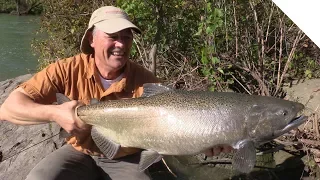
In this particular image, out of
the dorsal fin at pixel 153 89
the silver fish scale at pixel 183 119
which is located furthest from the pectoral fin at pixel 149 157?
the dorsal fin at pixel 153 89

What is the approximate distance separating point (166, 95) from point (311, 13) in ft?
4.40

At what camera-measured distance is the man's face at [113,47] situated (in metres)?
3.63

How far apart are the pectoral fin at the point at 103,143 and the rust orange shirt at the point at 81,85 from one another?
0.64 ft

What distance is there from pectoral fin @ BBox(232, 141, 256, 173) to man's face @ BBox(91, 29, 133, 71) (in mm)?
1274

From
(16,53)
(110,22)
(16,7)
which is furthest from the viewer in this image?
(16,7)

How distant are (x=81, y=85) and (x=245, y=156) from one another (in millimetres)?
1572

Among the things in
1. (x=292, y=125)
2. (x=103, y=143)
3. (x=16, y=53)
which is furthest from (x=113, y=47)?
(x=16, y=53)

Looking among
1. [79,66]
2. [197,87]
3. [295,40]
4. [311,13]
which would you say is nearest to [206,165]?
[197,87]

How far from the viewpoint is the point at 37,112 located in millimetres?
3488

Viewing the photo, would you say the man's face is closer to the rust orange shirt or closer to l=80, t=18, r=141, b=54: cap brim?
l=80, t=18, r=141, b=54: cap brim

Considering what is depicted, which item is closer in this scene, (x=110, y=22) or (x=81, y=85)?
(x=110, y=22)

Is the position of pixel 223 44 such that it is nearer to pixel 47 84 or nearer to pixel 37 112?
pixel 47 84

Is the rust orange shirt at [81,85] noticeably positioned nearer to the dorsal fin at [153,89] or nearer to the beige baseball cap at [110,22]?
the beige baseball cap at [110,22]

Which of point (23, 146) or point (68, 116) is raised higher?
point (68, 116)
